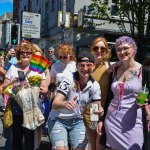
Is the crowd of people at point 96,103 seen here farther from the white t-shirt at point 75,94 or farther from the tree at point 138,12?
the tree at point 138,12

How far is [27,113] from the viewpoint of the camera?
4.35m

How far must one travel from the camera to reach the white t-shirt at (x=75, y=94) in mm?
3812

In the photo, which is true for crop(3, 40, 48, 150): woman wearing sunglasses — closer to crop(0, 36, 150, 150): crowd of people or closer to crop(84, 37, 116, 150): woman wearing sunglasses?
crop(0, 36, 150, 150): crowd of people

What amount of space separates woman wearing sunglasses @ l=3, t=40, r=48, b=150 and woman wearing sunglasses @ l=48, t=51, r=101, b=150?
2.50ft

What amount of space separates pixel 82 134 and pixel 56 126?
0.34 meters

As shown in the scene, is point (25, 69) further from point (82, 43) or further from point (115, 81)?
point (82, 43)

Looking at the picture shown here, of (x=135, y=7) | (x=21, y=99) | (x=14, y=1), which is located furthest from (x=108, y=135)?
(x=14, y=1)

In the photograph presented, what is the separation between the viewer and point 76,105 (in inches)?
149

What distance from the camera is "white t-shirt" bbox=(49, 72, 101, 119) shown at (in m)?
3.81

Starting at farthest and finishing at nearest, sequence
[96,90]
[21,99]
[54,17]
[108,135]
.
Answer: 1. [54,17]
2. [21,99]
3. [96,90]
4. [108,135]

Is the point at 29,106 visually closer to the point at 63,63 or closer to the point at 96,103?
the point at 96,103

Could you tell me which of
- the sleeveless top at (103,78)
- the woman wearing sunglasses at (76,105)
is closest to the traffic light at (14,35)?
the sleeveless top at (103,78)

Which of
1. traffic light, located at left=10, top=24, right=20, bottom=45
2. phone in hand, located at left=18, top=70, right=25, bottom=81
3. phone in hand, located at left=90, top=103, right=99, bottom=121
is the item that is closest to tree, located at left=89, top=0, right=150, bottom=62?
traffic light, located at left=10, top=24, right=20, bottom=45

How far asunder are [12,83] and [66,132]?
1082 mm
